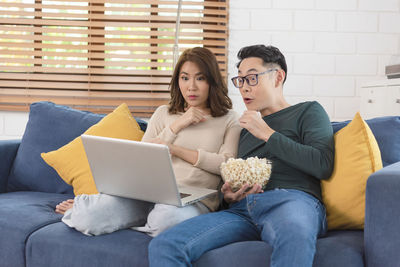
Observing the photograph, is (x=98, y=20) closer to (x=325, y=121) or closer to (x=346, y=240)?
(x=325, y=121)

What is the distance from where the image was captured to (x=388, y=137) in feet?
5.56

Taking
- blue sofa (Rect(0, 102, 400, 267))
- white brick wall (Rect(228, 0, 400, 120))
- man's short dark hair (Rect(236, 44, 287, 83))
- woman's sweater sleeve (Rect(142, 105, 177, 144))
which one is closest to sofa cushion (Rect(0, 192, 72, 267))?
blue sofa (Rect(0, 102, 400, 267))

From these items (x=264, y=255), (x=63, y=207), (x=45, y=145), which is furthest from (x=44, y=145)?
(x=264, y=255)

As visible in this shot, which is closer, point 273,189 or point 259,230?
point 259,230

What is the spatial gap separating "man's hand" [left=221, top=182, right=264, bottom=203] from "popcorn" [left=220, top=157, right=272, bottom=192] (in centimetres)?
2

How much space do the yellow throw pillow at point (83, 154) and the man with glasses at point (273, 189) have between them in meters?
0.58

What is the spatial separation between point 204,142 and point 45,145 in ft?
2.82

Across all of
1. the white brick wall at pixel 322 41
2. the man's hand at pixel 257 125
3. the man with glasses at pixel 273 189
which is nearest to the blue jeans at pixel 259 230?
the man with glasses at pixel 273 189

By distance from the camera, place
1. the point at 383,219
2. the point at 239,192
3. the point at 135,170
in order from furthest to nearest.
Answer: the point at 239,192 < the point at 135,170 < the point at 383,219

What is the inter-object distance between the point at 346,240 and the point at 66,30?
2.32 meters

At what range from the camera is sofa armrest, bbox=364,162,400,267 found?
1.24 metres

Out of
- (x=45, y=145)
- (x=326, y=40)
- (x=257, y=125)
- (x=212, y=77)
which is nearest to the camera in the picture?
(x=257, y=125)

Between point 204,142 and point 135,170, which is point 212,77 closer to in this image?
point 204,142

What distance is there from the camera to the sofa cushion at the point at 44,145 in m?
2.19
